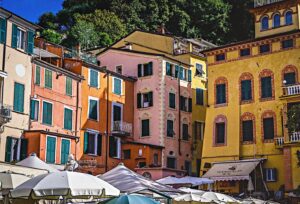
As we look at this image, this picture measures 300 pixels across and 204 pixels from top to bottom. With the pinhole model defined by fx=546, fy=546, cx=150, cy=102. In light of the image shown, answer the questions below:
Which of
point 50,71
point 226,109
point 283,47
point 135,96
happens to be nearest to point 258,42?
point 283,47

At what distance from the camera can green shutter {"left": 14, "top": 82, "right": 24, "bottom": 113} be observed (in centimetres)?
3319

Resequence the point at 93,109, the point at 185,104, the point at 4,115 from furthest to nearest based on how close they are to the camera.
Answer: the point at 185,104
the point at 93,109
the point at 4,115

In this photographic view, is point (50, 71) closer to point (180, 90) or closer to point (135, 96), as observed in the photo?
point (135, 96)

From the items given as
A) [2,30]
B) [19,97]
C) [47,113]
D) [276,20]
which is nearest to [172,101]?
[276,20]

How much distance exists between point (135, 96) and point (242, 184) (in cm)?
1183

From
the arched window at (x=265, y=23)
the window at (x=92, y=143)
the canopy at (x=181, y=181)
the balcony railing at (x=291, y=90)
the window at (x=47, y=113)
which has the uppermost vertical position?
the arched window at (x=265, y=23)

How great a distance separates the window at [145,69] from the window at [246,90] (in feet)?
25.7

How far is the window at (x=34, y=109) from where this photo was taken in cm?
3459

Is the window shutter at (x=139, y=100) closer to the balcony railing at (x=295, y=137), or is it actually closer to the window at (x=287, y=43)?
the window at (x=287, y=43)

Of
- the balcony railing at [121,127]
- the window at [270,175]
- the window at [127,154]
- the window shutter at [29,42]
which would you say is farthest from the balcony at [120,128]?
the window at [270,175]

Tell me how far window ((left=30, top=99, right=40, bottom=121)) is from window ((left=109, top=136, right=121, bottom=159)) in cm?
788

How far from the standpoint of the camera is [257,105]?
131ft

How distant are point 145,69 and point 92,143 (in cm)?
852

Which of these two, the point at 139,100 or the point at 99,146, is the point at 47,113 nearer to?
the point at 99,146
